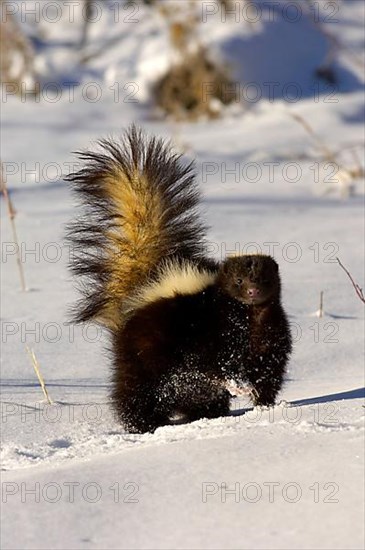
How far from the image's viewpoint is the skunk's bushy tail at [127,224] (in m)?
5.38

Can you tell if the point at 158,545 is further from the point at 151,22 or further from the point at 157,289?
the point at 151,22

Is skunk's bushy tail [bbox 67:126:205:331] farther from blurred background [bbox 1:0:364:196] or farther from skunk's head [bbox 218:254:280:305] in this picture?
blurred background [bbox 1:0:364:196]

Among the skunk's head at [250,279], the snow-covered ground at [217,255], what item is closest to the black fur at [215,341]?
the skunk's head at [250,279]

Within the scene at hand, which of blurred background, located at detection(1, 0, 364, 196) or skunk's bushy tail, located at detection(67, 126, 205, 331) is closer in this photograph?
skunk's bushy tail, located at detection(67, 126, 205, 331)

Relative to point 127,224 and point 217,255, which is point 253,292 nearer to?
point 127,224

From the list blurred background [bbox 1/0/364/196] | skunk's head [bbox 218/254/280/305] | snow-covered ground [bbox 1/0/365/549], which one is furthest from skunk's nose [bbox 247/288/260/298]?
blurred background [bbox 1/0/364/196]

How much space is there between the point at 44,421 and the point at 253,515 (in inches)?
90.4

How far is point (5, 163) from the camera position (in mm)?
12133

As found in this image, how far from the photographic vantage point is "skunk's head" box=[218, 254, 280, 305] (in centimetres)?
494

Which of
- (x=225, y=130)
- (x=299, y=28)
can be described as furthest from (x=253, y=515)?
(x=299, y=28)

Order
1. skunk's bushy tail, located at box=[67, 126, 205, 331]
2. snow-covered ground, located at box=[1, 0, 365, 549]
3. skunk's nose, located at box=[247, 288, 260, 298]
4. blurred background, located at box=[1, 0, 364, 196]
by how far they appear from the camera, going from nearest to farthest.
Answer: snow-covered ground, located at box=[1, 0, 365, 549] → skunk's nose, located at box=[247, 288, 260, 298] → skunk's bushy tail, located at box=[67, 126, 205, 331] → blurred background, located at box=[1, 0, 364, 196]

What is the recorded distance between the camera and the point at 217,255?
8484 millimetres

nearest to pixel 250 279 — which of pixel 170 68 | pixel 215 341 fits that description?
pixel 215 341

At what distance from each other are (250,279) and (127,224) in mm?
810
